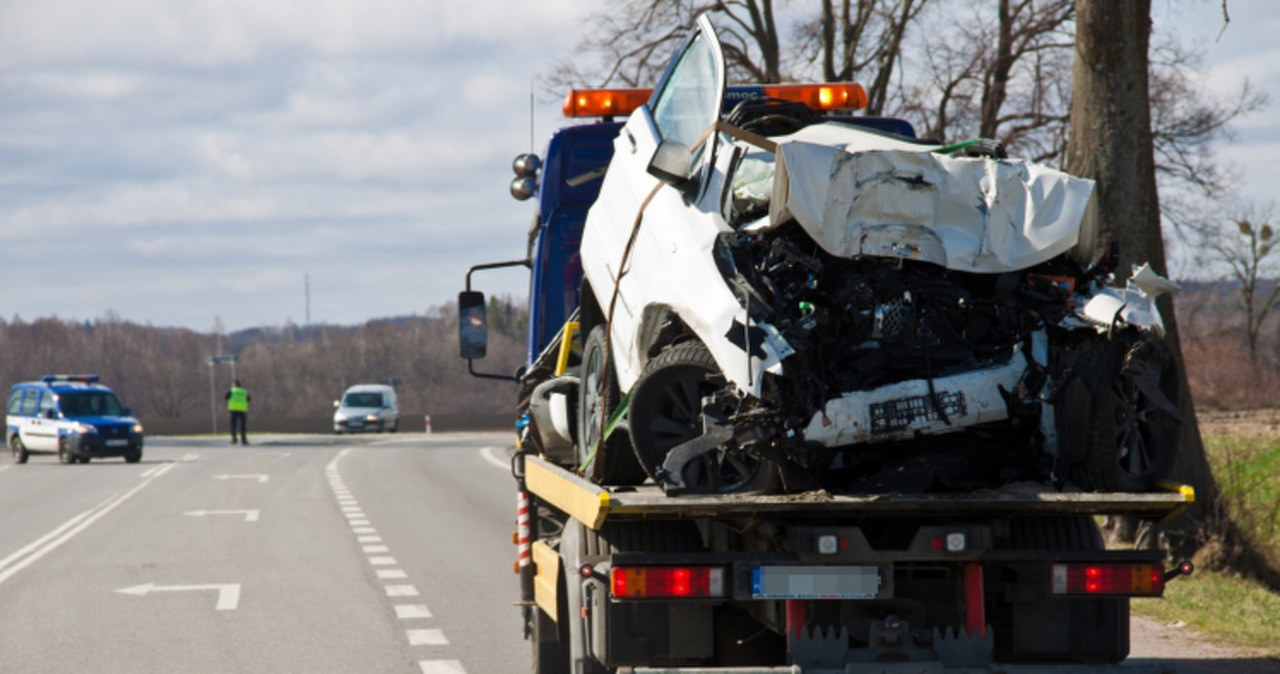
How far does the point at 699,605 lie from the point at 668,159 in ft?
5.55

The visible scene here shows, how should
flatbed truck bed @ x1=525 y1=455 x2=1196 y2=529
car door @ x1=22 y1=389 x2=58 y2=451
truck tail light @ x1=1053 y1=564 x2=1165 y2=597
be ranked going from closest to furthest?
flatbed truck bed @ x1=525 y1=455 x2=1196 y2=529 → truck tail light @ x1=1053 y1=564 x2=1165 y2=597 → car door @ x1=22 y1=389 x2=58 y2=451

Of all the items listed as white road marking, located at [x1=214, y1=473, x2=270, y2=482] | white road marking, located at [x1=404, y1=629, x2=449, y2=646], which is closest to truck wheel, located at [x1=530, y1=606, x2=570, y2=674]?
white road marking, located at [x1=404, y1=629, x2=449, y2=646]

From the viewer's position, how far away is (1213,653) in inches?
342

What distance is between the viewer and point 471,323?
1084 cm

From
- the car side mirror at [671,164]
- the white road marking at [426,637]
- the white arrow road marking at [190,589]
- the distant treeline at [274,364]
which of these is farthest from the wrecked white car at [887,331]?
the distant treeline at [274,364]

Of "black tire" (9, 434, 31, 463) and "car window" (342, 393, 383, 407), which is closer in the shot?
"black tire" (9, 434, 31, 463)

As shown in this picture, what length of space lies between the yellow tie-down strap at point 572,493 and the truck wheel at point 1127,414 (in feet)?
5.65

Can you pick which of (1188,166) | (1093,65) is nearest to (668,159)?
(1093,65)

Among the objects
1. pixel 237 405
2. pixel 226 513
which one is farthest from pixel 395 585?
pixel 237 405

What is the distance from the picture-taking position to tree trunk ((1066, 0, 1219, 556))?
11633mm

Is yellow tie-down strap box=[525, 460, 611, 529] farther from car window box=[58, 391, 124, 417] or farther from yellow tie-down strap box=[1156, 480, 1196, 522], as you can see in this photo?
car window box=[58, 391, 124, 417]

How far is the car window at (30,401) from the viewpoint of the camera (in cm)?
3622

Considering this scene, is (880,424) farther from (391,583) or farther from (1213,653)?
(391,583)

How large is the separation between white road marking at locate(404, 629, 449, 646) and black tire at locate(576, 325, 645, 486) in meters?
2.44
